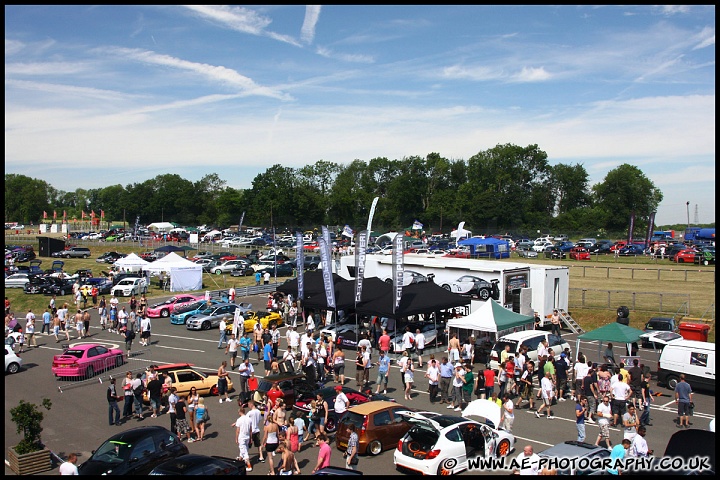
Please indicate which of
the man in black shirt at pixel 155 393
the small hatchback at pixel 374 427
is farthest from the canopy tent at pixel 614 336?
the man in black shirt at pixel 155 393

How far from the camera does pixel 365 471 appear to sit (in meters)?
13.0

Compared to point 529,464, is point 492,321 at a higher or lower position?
higher

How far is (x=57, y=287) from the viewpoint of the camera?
133 feet

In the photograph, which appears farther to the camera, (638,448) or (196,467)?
(638,448)

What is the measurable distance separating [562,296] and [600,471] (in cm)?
2068

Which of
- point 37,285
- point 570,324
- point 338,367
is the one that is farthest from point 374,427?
point 37,285

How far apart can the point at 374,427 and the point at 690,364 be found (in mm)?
11665

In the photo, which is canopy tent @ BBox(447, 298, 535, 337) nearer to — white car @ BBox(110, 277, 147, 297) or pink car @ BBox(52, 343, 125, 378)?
pink car @ BBox(52, 343, 125, 378)

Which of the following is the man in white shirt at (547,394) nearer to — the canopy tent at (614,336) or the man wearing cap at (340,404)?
the canopy tent at (614,336)

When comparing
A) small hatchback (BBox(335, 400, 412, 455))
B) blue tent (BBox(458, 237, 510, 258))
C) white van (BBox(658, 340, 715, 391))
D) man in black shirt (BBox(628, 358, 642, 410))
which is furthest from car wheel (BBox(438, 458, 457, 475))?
blue tent (BBox(458, 237, 510, 258))

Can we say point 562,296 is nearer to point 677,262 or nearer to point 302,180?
point 677,262

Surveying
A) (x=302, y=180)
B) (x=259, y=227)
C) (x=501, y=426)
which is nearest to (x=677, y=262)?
(x=501, y=426)

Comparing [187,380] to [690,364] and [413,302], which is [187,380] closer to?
[413,302]

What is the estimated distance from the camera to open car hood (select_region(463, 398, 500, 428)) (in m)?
14.1
